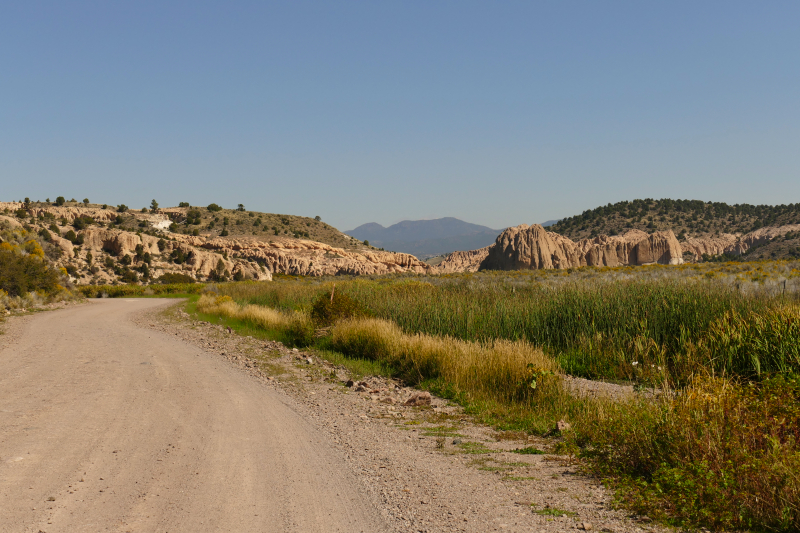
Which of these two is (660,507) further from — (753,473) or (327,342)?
(327,342)

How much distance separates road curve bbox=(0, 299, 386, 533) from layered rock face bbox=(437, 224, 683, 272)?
6215 cm

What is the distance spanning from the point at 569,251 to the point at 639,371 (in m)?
68.0

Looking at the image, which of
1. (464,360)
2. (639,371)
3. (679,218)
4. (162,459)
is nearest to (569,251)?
(679,218)

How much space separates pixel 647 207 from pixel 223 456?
104 meters

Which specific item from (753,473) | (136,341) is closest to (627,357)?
(753,473)

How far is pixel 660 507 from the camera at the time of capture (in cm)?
448

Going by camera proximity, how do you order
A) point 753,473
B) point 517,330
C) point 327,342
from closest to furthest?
point 753,473 → point 517,330 → point 327,342

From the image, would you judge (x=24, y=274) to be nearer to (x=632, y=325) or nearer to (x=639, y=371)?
(x=632, y=325)

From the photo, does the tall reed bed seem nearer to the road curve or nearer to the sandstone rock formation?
the road curve

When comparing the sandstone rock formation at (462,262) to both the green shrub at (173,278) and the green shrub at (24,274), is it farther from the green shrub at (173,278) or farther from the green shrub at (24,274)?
the green shrub at (24,274)

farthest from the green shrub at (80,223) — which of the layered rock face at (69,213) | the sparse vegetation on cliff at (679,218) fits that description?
the sparse vegetation on cliff at (679,218)

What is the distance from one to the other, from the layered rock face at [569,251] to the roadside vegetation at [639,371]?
Answer: 50.6 metres

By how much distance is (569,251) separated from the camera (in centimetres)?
7431

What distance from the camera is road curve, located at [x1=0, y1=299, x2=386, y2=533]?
4367mm
